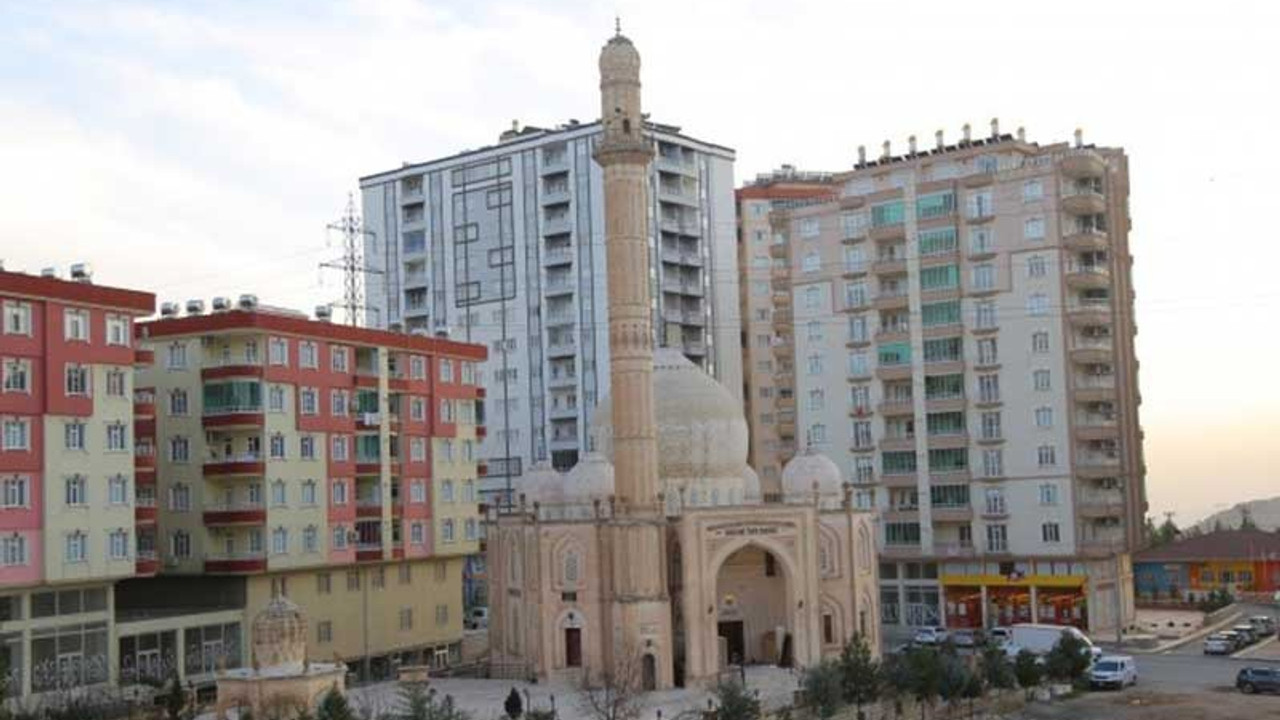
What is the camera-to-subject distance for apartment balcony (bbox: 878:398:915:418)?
71.1m

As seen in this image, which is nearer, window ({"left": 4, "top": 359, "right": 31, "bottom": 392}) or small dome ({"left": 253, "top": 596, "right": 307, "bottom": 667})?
small dome ({"left": 253, "top": 596, "right": 307, "bottom": 667})

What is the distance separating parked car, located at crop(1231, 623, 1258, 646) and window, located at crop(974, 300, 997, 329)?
16044 millimetres

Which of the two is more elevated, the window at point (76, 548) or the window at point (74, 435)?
the window at point (74, 435)

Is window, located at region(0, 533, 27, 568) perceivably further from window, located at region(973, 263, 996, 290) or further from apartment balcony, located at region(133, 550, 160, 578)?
window, located at region(973, 263, 996, 290)

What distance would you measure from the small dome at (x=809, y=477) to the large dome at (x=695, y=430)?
73.0 inches

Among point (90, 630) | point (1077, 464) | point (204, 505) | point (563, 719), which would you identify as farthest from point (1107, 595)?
point (90, 630)

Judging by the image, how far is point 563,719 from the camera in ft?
141

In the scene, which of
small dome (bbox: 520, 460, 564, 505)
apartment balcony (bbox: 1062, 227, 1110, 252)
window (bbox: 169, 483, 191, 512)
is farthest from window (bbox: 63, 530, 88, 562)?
apartment balcony (bbox: 1062, 227, 1110, 252)

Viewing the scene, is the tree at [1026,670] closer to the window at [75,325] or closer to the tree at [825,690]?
the tree at [825,690]

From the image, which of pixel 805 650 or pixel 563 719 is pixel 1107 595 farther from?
pixel 563 719

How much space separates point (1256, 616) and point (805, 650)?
28.3 m

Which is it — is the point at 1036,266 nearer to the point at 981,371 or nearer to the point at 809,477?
the point at 981,371

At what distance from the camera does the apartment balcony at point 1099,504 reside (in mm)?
66812

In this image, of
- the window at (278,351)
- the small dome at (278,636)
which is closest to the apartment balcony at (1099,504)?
the window at (278,351)
